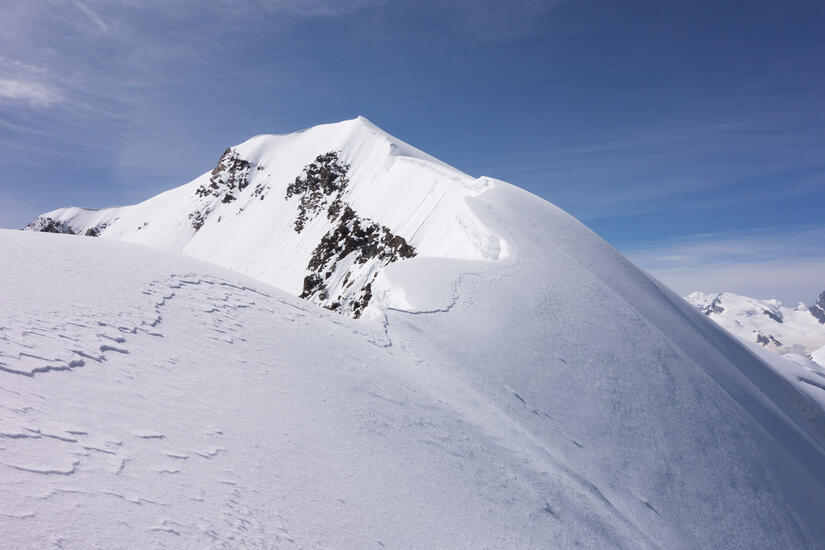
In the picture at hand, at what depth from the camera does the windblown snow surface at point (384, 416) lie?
3.89 metres

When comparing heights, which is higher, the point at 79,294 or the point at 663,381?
the point at 663,381

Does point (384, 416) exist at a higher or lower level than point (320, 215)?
lower

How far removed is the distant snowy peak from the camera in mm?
28984

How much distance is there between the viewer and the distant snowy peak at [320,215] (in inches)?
1141

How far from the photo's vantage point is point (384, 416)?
6.72 meters

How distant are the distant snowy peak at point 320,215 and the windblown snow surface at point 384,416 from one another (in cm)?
404

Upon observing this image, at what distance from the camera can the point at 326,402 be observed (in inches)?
252

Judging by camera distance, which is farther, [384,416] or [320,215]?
[320,215]

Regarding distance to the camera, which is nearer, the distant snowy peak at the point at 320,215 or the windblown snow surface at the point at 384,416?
the windblown snow surface at the point at 384,416

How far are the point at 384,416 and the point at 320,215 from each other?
5403 centimetres

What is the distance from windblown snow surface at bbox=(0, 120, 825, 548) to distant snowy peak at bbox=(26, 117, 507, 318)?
4.04m

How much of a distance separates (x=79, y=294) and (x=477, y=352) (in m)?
8.04

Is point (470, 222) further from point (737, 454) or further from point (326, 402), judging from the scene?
point (326, 402)

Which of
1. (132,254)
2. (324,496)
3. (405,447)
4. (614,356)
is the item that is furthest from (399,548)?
(614,356)
